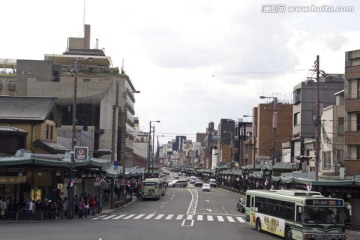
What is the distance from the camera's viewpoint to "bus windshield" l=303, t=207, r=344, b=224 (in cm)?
2552

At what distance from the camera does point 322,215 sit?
25594 millimetres

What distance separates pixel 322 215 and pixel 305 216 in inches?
34.4

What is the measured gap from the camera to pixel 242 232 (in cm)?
3153

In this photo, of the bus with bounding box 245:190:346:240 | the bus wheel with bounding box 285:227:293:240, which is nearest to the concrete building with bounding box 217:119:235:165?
the bus with bounding box 245:190:346:240

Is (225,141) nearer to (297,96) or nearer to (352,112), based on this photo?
(297,96)

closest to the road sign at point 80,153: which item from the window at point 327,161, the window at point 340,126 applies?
the window at point 327,161

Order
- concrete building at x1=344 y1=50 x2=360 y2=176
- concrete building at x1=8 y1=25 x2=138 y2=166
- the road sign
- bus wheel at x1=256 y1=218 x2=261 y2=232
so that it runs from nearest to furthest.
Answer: bus wheel at x1=256 y1=218 x2=261 y2=232 < the road sign < concrete building at x1=344 y1=50 x2=360 y2=176 < concrete building at x1=8 y1=25 x2=138 y2=166

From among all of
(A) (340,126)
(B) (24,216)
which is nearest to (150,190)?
(A) (340,126)

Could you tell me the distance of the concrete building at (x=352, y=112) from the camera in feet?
157

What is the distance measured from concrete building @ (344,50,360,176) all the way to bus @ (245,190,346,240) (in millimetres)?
21108

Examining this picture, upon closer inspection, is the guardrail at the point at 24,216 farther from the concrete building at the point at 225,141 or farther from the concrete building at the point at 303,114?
the concrete building at the point at 225,141

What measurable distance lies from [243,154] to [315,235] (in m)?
104

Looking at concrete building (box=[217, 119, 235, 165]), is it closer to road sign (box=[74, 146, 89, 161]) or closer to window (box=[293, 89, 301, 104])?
window (box=[293, 89, 301, 104])

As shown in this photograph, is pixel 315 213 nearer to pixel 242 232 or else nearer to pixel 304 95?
pixel 242 232
